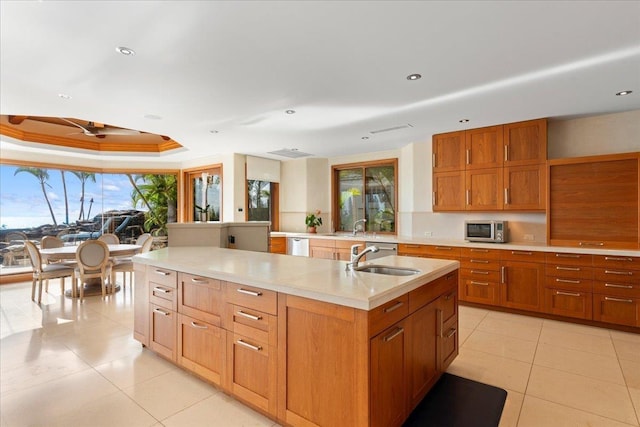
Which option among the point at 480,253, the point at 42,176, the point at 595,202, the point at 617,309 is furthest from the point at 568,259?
the point at 42,176

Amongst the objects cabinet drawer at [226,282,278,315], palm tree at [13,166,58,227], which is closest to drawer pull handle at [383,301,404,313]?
cabinet drawer at [226,282,278,315]

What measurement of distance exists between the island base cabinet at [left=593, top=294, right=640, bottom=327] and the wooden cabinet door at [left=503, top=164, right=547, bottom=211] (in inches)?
47.6

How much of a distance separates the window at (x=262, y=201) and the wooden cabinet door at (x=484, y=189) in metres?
4.17

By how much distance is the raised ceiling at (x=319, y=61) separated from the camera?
1982mm

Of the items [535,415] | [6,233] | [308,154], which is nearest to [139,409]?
[535,415]

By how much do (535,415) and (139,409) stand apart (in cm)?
260

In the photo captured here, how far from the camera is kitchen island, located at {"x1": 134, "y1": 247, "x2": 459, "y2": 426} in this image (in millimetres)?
1568

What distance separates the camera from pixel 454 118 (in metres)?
4.05

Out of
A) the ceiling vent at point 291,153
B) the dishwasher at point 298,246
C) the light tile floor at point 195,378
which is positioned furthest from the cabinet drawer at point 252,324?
the ceiling vent at point 291,153

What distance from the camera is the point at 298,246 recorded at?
6211 millimetres

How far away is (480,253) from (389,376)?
313cm

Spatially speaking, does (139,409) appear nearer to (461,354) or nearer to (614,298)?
(461,354)

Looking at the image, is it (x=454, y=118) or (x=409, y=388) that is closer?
(x=409, y=388)

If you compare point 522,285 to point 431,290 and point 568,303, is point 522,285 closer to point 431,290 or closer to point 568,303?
point 568,303
